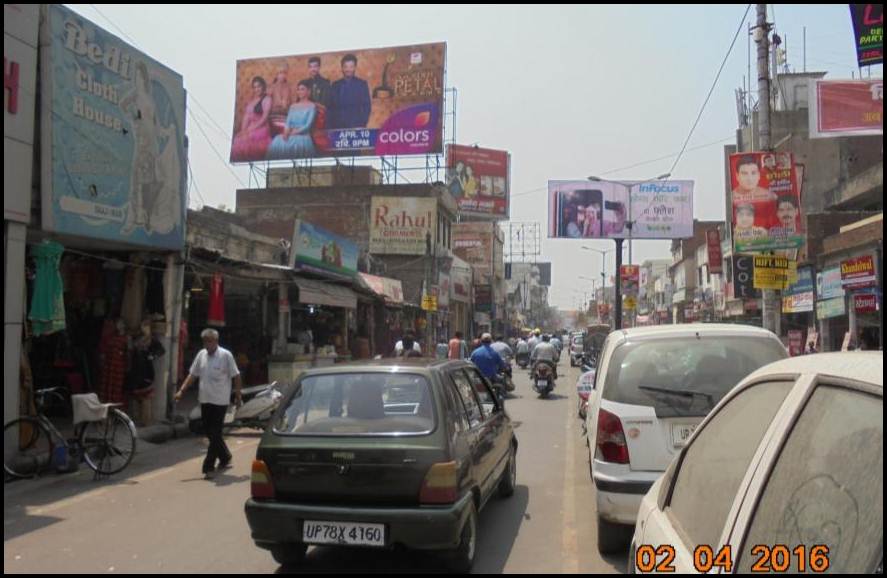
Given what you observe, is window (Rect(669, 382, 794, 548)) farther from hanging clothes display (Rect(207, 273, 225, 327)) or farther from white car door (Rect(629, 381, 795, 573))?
hanging clothes display (Rect(207, 273, 225, 327))

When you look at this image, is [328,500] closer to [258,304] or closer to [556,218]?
[258,304]

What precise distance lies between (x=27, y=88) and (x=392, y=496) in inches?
300

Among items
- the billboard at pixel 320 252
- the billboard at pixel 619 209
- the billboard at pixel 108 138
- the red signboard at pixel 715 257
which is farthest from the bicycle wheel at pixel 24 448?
the red signboard at pixel 715 257

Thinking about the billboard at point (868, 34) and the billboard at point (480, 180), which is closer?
the billboard at point (868, 34)

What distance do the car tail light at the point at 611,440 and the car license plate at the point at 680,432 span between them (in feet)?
1.18

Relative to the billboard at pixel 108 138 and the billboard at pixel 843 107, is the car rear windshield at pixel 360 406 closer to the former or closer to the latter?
the billboard at pixel 108 138

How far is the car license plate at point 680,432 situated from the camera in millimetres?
5090

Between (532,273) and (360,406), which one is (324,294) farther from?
(532,273)

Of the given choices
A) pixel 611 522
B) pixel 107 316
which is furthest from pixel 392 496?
pixel 107 316

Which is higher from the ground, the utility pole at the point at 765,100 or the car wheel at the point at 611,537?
the utility pole at the point at 765,100

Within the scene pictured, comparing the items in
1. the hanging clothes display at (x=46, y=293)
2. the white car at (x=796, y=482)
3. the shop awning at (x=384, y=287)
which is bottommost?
the white car at (x=796, y=482)
